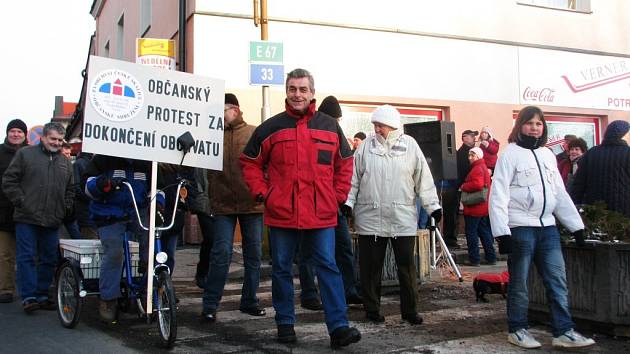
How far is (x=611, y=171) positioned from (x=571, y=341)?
2138mm

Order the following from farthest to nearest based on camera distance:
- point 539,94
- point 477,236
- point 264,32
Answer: point 539,94
point 264,32
point 477,236

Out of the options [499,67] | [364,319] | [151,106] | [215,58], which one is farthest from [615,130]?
[499,67]

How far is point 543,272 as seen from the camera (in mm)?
4867

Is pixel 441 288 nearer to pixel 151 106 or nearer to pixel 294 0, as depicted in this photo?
pixel 151 106

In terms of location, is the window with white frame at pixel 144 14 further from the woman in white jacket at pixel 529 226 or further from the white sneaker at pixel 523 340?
the white sneaker at pixel 523 340

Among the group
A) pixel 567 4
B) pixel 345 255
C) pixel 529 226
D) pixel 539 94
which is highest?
pixel 567 4

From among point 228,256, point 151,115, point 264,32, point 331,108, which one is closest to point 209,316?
point 228,256

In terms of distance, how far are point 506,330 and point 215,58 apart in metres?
8.34

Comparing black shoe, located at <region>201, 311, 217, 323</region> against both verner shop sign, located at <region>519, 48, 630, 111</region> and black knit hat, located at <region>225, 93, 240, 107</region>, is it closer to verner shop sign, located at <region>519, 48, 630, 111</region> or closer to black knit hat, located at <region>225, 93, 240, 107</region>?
black knit hat, located at <region>225, 93, 240, 107</region>

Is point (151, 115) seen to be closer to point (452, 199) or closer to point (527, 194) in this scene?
point (527, 194)

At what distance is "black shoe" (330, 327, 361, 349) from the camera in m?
4.64

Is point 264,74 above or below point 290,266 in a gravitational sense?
above

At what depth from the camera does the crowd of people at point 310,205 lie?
4805mm

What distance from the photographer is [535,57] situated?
49.0 feet
